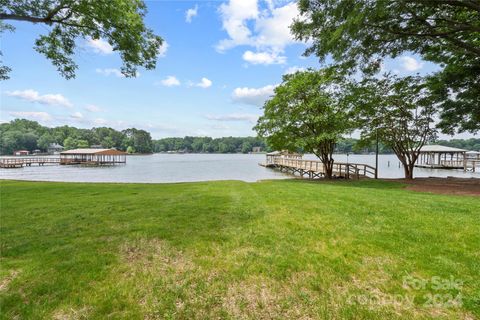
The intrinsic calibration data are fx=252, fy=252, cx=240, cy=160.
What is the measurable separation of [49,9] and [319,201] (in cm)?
1094

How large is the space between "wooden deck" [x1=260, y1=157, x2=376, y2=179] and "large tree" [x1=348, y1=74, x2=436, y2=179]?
3121 mm

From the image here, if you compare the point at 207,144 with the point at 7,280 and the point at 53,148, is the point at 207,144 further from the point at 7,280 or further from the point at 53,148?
the point at 7,280

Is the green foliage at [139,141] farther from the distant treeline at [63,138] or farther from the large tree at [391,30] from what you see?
the large tree at [391,30]

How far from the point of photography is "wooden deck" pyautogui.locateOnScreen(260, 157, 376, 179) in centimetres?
2375

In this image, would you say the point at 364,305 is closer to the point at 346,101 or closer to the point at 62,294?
the point at 62,294

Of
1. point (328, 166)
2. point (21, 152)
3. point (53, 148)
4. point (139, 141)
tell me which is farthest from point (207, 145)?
point (328, 166)

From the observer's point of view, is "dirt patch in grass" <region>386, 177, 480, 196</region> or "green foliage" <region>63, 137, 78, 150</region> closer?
"dirt patch in grass" <region>386, 177, 480, 196</region>

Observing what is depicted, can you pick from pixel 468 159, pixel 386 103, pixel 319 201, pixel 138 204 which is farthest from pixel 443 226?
pixel 468 159

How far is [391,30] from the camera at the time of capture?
976 centimetres

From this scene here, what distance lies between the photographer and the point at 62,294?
3.15 meters

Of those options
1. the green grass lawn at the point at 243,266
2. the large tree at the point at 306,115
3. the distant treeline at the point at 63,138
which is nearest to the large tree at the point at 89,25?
the green grass lawn at the point at 243,266

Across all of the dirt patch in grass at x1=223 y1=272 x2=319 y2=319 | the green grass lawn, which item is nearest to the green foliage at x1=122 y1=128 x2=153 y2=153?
the green grass lawn

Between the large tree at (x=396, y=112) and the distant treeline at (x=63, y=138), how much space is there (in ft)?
382

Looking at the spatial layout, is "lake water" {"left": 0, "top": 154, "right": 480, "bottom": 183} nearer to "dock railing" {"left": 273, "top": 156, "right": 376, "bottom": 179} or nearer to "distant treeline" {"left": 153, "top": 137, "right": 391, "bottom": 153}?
"dock railing" {"left": 273, "top": 156, "right": 376, "bottom": 179}
